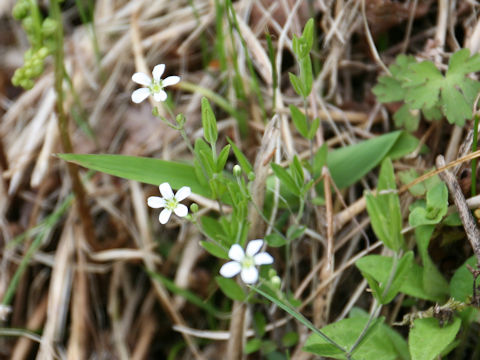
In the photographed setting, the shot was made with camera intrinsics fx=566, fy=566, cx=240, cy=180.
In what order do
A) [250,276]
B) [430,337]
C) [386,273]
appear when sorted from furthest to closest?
1. [386,273]
2. [430,337]
3. [250,276]

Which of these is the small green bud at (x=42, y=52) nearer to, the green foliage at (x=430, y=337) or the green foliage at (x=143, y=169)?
the green foliage at (x=143, y=169)

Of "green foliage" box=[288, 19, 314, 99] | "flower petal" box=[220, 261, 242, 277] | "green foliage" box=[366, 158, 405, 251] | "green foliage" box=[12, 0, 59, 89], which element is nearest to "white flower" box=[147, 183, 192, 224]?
"flower petal" box=[220, 261, 242, 277]

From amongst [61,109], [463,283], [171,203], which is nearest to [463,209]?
[463,283]

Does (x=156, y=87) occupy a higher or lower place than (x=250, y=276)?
higher

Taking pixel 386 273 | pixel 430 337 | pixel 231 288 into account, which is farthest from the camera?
pixel 231 288

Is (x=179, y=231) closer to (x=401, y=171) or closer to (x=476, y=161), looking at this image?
(x=401, y=171)

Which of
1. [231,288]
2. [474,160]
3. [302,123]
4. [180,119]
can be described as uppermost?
[180,119]

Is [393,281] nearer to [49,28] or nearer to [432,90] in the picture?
[432,90]
